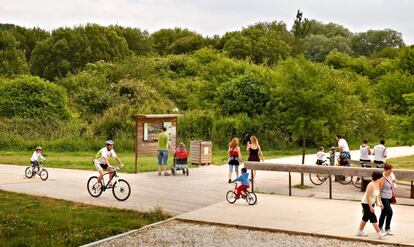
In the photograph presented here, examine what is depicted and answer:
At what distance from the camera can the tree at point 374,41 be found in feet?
423

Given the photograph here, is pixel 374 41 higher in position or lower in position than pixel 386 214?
higher

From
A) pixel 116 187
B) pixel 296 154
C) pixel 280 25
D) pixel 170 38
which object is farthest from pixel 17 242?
pixel 170 38

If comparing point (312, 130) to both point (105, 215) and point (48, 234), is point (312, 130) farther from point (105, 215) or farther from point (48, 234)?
point (48, 234)

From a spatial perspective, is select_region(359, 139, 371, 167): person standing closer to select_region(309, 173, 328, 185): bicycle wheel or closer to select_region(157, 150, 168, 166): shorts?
select_region(309, 173, 328, 185): bicycle wheel

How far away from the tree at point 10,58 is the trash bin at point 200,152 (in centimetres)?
4175

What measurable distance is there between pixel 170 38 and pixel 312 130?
81.2m

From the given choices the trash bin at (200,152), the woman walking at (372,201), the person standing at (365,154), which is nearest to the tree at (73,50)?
the trash bin at (200,152)

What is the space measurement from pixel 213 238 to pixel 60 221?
13.2ft

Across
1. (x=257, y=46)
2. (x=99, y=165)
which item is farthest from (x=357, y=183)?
(x=257, y=46)

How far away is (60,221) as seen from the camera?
16266 mm

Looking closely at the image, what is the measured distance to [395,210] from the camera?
18.1 metres

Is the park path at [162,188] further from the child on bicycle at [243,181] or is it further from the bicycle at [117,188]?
the child on bicycle at [243,181]

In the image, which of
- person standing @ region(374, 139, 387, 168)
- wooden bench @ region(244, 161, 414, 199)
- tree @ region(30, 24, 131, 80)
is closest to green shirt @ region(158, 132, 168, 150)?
wooden bench @ region(244, 161, 414, 199)

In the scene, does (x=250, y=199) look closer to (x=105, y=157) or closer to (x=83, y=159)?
(x=105, y=157)
